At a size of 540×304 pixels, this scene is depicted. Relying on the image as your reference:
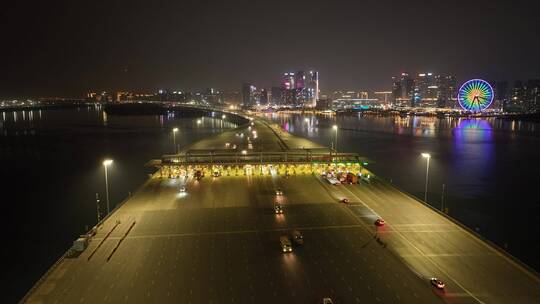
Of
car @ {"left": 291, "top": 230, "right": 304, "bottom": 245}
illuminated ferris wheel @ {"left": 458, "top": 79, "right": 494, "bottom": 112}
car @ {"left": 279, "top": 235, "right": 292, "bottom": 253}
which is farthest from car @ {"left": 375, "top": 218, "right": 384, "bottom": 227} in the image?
illuminated ferris wheel @ {"left": 458, "top": 79, "right": 494, "bottom": 112}

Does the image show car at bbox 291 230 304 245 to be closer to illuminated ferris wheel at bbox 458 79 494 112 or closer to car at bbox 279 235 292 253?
car at bbox 279 235 292 253

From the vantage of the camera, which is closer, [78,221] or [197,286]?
[197,286]

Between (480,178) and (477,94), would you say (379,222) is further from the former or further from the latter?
(477,94)

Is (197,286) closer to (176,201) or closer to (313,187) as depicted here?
(176,201)

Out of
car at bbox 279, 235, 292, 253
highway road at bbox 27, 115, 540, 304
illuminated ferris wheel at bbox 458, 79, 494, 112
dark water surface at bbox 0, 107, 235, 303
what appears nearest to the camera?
highway road at bbox 27, 115, 540, 304

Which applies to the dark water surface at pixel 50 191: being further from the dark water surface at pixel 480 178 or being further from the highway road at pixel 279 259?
the dark water surface at pixel 480 178

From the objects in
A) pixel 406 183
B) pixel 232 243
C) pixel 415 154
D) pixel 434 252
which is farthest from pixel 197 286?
pixel 415 154
